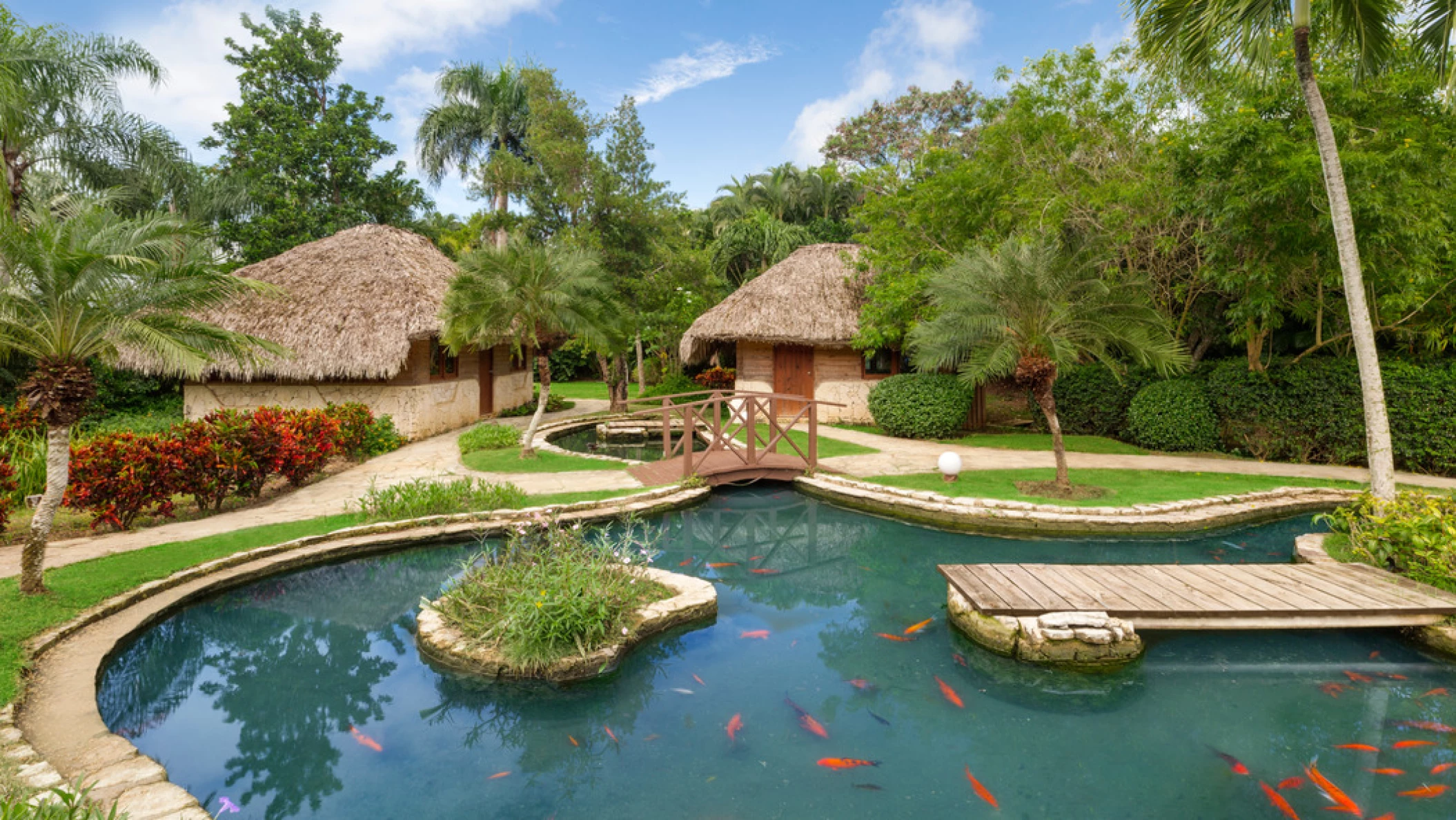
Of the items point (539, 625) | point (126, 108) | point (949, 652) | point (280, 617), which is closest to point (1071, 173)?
point (949, 652)

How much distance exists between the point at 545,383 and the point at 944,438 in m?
8.11

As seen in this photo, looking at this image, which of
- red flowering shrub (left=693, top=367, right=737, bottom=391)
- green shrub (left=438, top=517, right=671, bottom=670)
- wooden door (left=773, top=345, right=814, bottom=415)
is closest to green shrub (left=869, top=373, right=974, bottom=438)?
wooden door (left=773, top=345, right=814, bottom=415)

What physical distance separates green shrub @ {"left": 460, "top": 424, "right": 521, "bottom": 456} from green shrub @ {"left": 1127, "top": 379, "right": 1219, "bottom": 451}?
1196 cm

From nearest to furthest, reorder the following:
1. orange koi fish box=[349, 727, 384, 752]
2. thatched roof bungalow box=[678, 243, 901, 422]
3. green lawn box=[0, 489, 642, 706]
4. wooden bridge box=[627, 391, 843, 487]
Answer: orange koi fish box=[349, 727, 384, 752] → green lawn box=[0, 489, 642, 706] → wooden bridge box=[627, 391, 843, 487] → thatched roof bungalow box=[678, 243, 901, 422]

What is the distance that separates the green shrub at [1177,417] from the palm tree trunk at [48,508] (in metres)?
14.8

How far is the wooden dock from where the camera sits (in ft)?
17.0

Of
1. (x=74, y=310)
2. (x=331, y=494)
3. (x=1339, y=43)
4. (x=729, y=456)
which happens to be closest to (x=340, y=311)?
(x=331, y=494)

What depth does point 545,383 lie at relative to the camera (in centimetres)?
1212

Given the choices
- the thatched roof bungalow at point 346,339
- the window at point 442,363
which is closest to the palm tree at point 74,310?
the thatched roof bungalow at point 346,339

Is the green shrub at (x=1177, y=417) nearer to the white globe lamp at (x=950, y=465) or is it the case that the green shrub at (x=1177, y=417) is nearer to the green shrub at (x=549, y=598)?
the white globe lamp at (x=950, y=465)

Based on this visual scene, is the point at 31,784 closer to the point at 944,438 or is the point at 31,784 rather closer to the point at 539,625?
the point at 539,625

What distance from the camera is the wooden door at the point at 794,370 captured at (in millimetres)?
16656

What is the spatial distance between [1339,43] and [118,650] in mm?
13070

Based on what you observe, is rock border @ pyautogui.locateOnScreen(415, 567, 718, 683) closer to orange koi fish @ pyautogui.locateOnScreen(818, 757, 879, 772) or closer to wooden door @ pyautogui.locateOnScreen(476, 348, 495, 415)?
orange koi fish @ pyautogui.locateOnScreen(818, 757, 879, 772)
